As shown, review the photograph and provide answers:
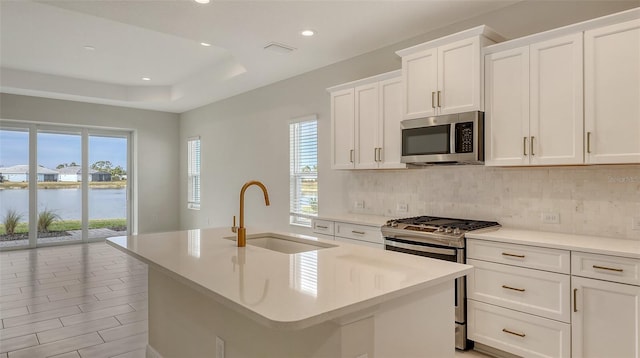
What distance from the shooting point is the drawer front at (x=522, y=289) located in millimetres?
2430

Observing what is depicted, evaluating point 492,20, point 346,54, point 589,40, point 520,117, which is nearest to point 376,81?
point 346,54

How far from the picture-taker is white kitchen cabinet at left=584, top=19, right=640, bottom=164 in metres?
2.34

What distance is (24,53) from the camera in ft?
17.2

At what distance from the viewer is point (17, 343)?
121 inches

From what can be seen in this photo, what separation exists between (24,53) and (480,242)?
6.03 m

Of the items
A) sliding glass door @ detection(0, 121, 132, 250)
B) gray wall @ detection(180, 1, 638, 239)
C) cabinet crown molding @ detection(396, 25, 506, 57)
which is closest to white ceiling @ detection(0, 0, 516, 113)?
gray wall @ detection(180, 1, 638, 239)

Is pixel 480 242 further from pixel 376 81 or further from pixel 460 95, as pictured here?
pixel 376 81

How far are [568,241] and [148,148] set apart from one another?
759cm

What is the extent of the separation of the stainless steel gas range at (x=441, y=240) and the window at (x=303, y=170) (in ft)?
6.13

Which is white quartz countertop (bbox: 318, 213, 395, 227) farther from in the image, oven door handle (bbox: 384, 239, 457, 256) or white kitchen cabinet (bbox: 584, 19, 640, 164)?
white kitchen cabinet (bbox: 584, 19, 640, 164)

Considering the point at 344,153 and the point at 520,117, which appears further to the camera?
the point at 344,153

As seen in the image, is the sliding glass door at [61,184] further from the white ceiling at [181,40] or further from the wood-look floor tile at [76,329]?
the wood-look floor tile at [76,329]

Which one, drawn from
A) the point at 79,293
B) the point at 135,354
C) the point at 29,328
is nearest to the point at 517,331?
the point at 135,354

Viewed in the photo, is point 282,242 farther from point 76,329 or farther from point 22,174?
point 22,174
